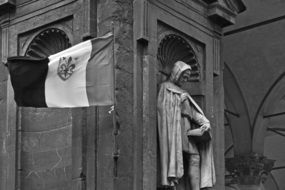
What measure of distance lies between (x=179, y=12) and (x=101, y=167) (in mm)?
2682

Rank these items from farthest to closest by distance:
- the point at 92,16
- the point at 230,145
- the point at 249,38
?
the point at 230,145, the point at 249,38, the point at 92,16

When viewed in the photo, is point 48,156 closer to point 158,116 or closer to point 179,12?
point 158,116

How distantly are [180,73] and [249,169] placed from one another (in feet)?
31.7

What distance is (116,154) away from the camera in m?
11.7

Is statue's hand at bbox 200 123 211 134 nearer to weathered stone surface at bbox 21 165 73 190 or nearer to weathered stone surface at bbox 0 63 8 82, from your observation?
weathered stone surface at bbox 21 165 73 190

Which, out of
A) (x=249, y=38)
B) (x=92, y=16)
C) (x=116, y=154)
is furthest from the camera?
(x=249, y=38)

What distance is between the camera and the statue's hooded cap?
41.8ft

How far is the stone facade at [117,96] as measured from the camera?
470 inches

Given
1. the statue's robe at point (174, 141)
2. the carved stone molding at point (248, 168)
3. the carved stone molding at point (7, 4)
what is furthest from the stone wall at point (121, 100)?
the carved stone molding at point (248, 168)

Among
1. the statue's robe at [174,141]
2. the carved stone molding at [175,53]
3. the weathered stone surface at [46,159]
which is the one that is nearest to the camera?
the statue's robe at [174,141]

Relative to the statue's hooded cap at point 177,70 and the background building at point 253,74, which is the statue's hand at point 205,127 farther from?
the background building at point 253,74

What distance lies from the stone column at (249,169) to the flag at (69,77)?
10.5 metres

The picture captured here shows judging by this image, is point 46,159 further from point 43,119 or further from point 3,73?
point 3,73

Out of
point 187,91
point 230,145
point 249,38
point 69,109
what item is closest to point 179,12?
point 187,91
